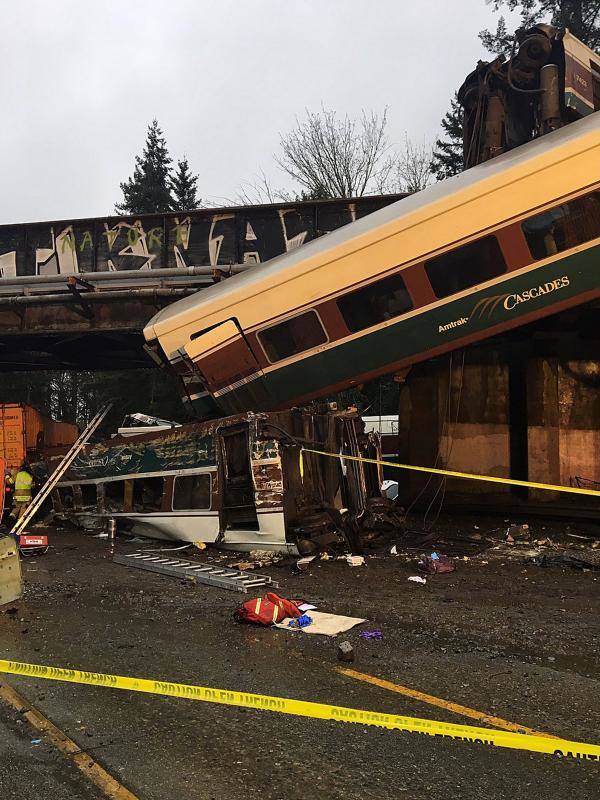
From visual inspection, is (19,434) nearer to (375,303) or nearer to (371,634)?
(375,303)

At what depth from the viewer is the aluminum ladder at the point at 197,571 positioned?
697 centimetres

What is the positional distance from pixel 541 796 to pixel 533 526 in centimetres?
831

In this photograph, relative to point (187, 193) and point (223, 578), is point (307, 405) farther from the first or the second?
point (187, 193)

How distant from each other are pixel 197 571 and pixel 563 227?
6.53 meters

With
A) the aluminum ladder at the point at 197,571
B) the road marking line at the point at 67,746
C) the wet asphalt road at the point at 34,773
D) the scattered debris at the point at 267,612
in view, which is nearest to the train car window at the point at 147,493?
the aluminum ladder at the point at 197,571

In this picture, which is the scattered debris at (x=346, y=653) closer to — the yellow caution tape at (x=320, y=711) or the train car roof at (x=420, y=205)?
the yellow caution tape at (x=320, y=711)

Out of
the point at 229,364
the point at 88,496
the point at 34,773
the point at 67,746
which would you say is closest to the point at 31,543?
Result: the point at 88,496

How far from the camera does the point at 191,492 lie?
30.4 ft

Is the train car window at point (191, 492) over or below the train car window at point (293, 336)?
below

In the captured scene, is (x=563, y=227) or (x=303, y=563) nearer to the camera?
(x=303, y=563)

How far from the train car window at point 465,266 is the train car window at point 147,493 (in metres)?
5.37

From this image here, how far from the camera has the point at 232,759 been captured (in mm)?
3217

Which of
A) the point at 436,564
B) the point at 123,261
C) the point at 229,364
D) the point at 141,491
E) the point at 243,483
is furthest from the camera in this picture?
the point at 123,261

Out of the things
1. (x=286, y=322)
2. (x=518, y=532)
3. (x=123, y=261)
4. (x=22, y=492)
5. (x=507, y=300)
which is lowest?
(x=518, y=532)
